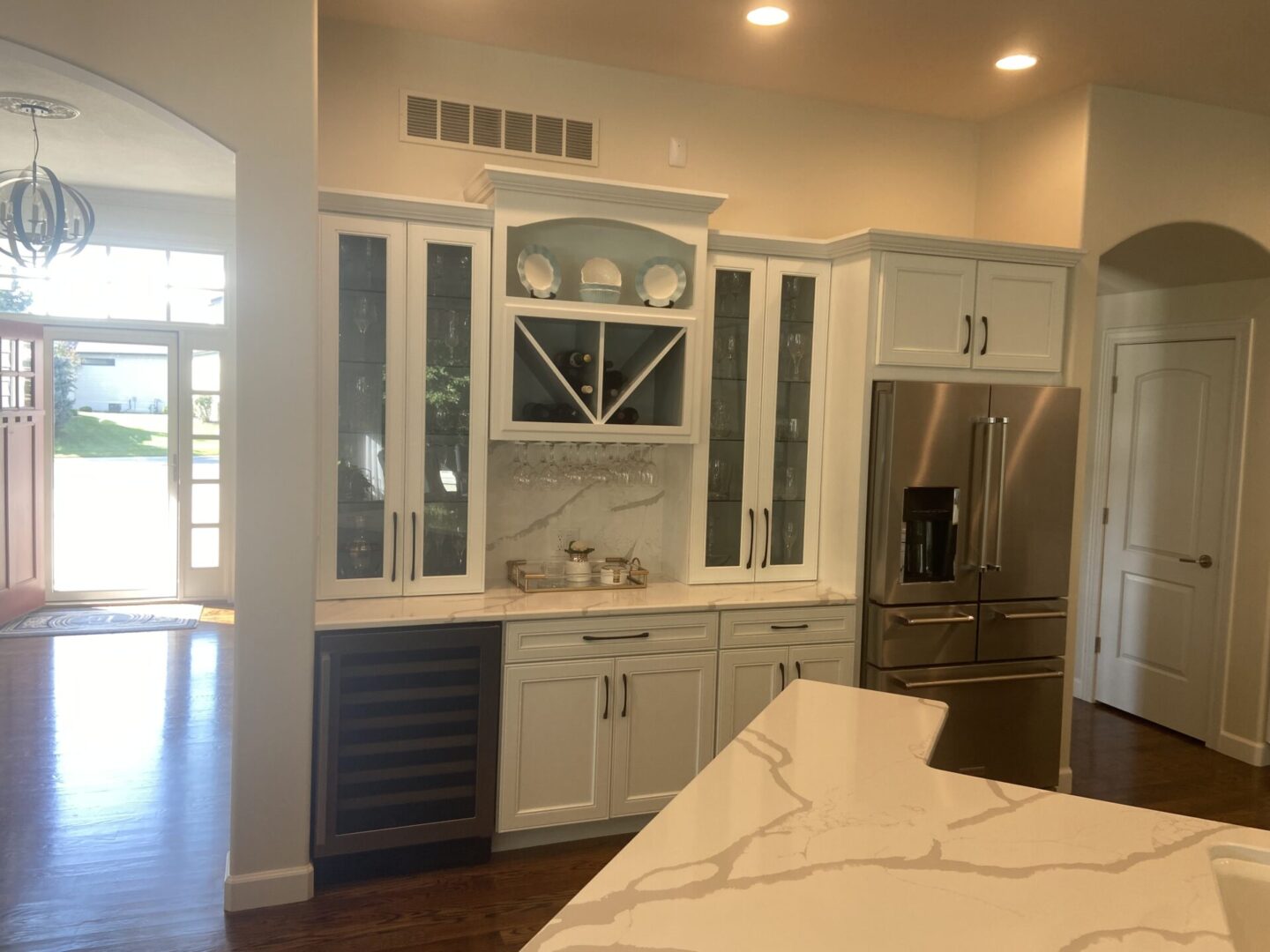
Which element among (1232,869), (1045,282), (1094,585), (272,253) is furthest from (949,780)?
(1094,585)

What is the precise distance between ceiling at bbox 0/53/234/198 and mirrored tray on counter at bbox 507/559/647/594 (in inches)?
96.7

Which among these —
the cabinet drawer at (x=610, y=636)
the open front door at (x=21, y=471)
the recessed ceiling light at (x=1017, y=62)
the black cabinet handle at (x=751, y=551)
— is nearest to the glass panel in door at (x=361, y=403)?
the cabinet drawer at (x=610, y=636)

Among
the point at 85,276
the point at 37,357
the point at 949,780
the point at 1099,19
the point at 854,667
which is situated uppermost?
the point at 1099,19

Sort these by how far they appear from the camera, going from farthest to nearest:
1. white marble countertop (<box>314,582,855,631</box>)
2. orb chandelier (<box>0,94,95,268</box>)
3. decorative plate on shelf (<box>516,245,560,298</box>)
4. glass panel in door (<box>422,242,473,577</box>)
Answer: orb chandelier (<box>0,94,95,268</box>) < decorative plate on shelf (<box>516,245,560,298</box>) < glass panel in door (<box>422,242,473,577</box>) < white marble countertop (<box>314,582,855,631</box>)

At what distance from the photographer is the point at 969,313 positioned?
3.84m

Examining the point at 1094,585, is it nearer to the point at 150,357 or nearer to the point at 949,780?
the point at 949,780

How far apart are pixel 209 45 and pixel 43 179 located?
6.83 ft

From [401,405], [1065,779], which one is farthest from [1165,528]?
[401,405]

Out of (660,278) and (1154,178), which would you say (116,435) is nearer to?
(660,278)

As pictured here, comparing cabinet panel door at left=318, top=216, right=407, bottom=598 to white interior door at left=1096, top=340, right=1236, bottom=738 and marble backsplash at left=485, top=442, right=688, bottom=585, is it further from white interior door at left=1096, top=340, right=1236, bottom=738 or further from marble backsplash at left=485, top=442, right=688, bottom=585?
white interior door at left=1096, top=340, right=1236, bottom=738

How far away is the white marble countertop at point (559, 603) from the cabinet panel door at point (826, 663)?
19cm

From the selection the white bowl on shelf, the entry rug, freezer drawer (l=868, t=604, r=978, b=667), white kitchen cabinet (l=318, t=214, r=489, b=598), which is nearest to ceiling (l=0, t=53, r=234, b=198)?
white kitchen cabinet (l=318, t=214, r=489, b=598)

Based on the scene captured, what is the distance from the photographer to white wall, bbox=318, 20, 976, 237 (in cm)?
359

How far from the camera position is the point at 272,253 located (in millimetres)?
2869
